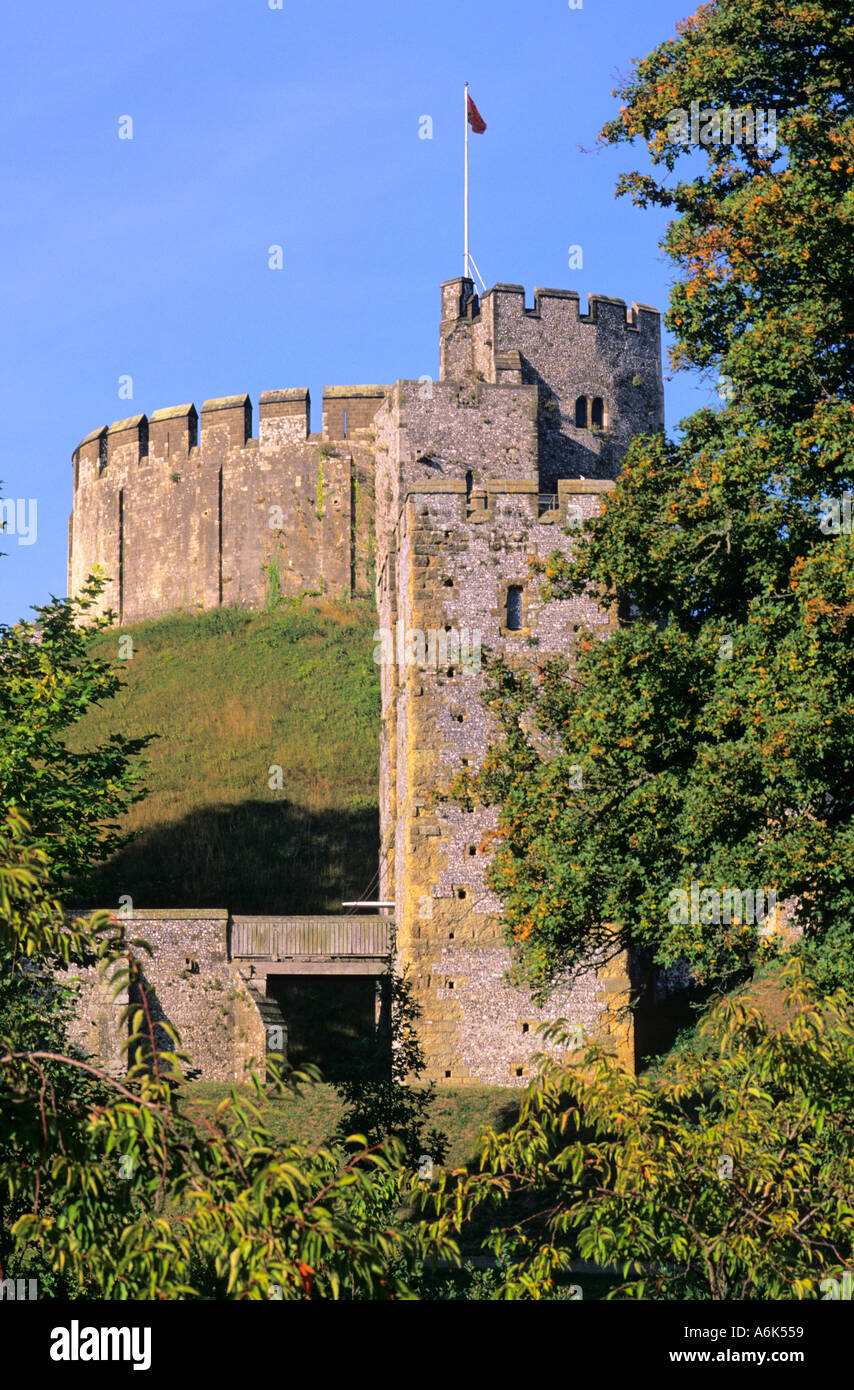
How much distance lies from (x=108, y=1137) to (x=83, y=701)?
20.5 m

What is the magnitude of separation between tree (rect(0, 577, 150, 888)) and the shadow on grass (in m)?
10.9

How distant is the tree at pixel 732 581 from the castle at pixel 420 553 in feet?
9.25

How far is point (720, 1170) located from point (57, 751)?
1818 centimetres

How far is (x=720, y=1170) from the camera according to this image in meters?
10.0

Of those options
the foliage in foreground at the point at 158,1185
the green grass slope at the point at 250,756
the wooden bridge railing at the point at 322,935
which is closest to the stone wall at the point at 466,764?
the wooden bridge railing at the point at 322,935

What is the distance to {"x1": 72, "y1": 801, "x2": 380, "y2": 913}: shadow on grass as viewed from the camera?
39.3m

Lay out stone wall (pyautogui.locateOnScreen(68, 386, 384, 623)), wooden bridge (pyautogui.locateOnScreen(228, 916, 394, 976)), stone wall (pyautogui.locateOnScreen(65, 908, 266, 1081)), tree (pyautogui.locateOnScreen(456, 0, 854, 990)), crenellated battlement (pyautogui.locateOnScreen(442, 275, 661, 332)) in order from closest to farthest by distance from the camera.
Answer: tree (pyautogui.locateOnScreen(456, 0, 854, 990)) → stone wall (pyautogui.locateOnScreen(65, 908, 266, 1081)) → wooden bridge (pyautogui.locateOnScreen(228, 916, 394, 976)) → crenellated battlement (pyautogui.locateOnScreen(442, 275, 661, 332)) → stone wall (pyautogui.locateOnScreen(68, 386, 384, 623))

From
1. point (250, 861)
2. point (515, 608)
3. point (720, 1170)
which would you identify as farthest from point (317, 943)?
point (720, 1170)

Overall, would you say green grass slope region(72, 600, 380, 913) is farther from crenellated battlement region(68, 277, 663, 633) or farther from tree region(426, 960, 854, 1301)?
tree region(426, 960, 854, 1301)

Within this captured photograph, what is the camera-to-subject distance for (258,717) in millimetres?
51438

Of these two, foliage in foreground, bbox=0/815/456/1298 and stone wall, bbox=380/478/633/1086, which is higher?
stone wall, bbox=380/478/633/1086

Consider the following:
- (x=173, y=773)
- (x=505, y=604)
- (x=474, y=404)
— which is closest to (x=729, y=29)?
(x=505, y=604)

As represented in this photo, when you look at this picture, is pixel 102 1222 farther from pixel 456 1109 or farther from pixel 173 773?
pixel 173 773

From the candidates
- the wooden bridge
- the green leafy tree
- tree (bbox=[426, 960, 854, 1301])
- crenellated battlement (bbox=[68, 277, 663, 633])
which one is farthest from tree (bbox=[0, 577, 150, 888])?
crenellated battlement (bbox=[68, 277, 663, 633])
